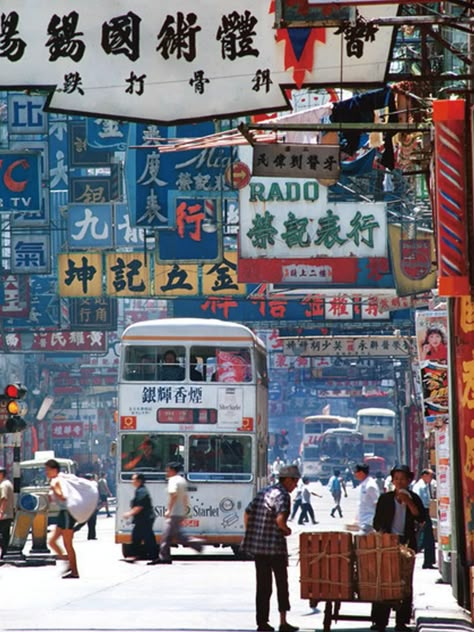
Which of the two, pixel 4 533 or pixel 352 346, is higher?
pixel 352 346

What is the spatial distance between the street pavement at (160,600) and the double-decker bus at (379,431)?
53554 millimetres

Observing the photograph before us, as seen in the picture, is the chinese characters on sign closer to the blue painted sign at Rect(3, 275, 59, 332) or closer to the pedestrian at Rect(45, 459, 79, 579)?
the pedestrian at Rect(45, 459, 79, 579)

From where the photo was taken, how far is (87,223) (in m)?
39.5

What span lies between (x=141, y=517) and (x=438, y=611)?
10427 millimetres

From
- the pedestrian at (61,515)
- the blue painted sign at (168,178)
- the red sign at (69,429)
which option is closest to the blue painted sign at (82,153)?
the blue painted sign at (168,178)

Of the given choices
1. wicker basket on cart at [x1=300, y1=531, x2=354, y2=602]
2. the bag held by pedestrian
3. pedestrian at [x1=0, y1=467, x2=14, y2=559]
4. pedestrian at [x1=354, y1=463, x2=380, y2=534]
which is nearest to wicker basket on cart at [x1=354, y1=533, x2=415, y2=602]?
wicker basket on cart at [x1=300, y1=531, x2=354, y2=602]

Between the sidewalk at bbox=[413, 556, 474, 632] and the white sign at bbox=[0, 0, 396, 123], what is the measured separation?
5076 millimetres

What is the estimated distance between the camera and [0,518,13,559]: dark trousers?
27.1 meters

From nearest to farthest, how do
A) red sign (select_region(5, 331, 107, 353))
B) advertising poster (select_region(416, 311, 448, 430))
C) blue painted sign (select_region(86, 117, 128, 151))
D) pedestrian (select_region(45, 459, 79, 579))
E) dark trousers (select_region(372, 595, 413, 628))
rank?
dark trousers (select_region(372, 595, 413, 628))
advertising poster (select_region(416, 311, 448, 430))
pedestrian (select_region(45, 459, 79, 579))
blue painted sign (select_region(86, 117, 128, 151))
red sign (select_region(5, 331, 107, 353))

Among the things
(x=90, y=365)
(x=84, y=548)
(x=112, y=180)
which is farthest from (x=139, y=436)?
(x=90, y=365)

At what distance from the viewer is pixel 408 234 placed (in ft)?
111

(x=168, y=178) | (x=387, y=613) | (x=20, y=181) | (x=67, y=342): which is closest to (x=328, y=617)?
(x=387, y=613)

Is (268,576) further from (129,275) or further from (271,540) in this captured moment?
(129,275)

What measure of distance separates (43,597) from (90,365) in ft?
189
